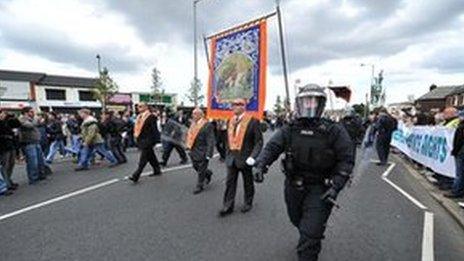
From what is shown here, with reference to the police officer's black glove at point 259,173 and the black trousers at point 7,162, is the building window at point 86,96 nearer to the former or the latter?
→ the black trousers at point 7,162

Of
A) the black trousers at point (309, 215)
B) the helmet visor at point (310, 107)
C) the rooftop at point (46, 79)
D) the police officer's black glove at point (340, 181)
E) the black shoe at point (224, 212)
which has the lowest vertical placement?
the black shoe at point (224, 212)

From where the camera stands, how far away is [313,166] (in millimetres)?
4156

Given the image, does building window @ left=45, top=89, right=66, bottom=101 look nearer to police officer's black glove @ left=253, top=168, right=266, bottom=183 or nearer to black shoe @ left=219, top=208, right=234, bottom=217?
black shoe @ left=219, top=208, right=234, bottom=217

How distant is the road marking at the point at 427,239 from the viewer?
5.07 m

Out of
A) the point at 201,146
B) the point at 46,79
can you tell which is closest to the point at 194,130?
the point at 201,146

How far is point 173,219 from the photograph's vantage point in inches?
261

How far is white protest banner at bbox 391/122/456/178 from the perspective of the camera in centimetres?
1009

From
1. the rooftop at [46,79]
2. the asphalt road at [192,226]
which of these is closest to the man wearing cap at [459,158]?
the asphalt road at [192,226]

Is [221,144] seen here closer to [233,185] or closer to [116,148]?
[116,148]

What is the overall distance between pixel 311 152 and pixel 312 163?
4.1 inches

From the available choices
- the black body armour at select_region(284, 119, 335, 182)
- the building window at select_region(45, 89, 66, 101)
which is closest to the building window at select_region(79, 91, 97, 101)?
the building window at select_region(45, 89, 66, 101)

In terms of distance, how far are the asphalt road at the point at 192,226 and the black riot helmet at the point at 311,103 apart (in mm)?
1696

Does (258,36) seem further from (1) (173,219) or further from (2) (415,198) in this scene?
(2) (415,198)

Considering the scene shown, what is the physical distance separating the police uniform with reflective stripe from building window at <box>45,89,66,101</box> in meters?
62.7
